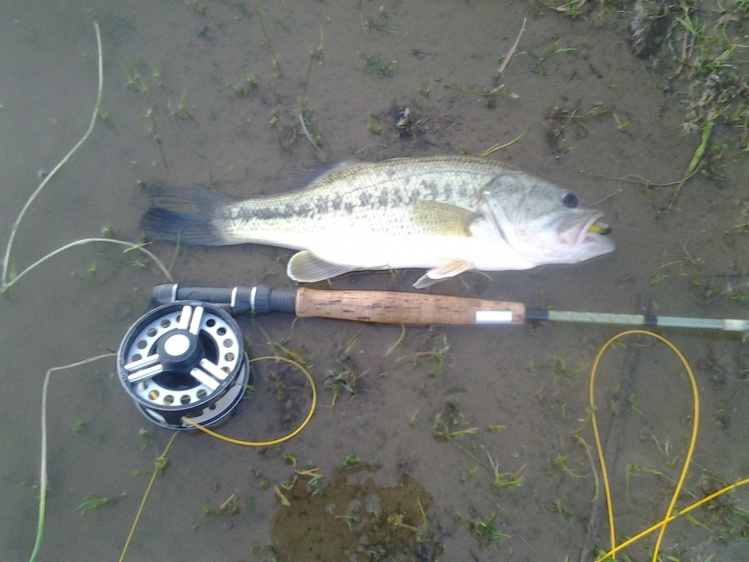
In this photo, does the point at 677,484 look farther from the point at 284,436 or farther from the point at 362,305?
the point at 284,436

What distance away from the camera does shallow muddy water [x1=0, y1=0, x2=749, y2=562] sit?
10.0 ft

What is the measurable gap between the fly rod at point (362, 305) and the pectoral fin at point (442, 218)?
0.45 meters

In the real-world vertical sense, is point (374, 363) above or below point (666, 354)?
above

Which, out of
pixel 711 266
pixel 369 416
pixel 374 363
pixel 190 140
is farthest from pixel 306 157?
pixel 711 266

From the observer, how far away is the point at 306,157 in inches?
146

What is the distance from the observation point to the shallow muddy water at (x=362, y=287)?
10.0ft

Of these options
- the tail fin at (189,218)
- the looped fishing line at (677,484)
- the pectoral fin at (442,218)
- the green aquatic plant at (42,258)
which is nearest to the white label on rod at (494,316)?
the pectoral fin at (442,218)

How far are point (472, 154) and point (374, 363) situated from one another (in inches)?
70.3

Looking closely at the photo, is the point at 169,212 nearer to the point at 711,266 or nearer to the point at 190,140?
the point at 190,140

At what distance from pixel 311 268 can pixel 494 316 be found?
4.21 feet

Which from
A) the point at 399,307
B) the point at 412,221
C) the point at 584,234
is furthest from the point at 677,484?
the point at 412,221

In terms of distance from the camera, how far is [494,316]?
307cm

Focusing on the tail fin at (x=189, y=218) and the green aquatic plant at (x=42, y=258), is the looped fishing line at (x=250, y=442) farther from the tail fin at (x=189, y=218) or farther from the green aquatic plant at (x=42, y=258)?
the green aquatic plant at (x=42, y=258)

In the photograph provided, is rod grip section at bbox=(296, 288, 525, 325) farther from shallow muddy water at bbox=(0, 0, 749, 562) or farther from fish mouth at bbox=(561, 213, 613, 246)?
fish mouth at bbox=(561, 213, 613, 246)
